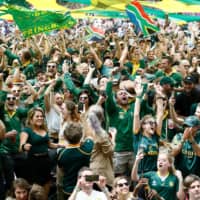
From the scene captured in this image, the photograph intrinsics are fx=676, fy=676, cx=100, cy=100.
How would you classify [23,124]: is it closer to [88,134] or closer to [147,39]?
[88,134]

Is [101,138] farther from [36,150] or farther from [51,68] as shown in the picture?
[51,68]

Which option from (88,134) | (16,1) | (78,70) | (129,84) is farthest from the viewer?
(16,1)

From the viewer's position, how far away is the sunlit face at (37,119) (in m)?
7.72

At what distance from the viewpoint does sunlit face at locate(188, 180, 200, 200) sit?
251 inches

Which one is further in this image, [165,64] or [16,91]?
[165,64]

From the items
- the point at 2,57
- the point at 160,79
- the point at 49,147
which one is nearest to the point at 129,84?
the point at 160,79

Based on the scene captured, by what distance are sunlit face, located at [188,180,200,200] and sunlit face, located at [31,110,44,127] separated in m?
2.07

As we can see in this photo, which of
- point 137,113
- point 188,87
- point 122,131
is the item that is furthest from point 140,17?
point 137,113

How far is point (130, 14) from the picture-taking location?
15109mm

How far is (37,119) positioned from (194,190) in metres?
2.17

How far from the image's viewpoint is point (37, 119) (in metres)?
7.72

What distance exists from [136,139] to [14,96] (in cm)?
181

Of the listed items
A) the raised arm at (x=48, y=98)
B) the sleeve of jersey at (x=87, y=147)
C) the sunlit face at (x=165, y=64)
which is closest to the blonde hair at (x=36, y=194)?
the sleeve of jersey at (x=87, y=147)

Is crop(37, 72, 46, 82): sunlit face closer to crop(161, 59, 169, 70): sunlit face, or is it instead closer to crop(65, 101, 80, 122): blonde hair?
crop(161, 59, 169, 70): sunlit face
